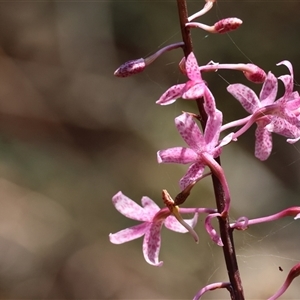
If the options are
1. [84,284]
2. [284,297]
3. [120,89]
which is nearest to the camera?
[284,297]

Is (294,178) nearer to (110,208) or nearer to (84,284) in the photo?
(110,208)

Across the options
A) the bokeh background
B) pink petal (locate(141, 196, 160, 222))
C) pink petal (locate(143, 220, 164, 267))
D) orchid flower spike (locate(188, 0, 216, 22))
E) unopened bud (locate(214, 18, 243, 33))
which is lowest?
the bokeh background

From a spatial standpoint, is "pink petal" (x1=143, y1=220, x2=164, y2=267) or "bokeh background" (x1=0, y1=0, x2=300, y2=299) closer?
"pink petal" (x1=143, y1=220, x2=164, y2=267)

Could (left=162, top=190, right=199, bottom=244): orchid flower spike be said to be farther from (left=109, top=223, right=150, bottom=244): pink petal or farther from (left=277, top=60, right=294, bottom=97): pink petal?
(left=277, top=60, right=294, bottom=97): pink petal

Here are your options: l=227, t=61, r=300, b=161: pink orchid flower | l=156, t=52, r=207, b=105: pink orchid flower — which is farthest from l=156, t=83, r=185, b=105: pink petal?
l=227, t=61, r=300, b=161: pink orchid flower

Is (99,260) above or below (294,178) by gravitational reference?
below

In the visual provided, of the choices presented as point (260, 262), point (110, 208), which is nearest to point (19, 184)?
point (110, 208)
